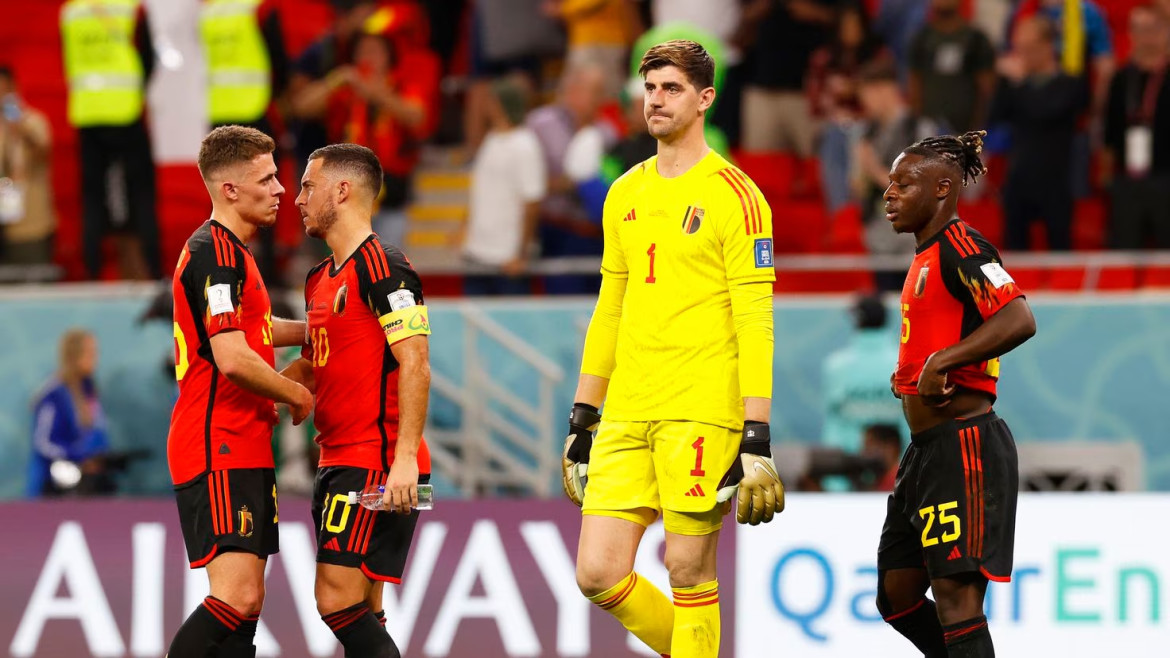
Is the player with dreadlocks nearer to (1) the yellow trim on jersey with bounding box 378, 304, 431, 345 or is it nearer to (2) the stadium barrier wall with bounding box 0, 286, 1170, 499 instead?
(1) the yellow trim on jersey with bounding box 378, 304, 431, 345

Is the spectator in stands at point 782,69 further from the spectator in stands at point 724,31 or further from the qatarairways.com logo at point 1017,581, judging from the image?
the qatarairways.com logo at point 1017,581

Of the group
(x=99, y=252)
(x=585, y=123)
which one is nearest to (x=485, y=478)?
(x=585, y=123)

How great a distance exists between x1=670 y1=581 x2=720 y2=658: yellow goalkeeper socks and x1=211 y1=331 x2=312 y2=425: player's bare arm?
1.56m

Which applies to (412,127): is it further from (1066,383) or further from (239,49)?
(1066,383)

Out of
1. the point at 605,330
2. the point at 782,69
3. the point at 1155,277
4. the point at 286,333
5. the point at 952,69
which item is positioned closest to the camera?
the point at 605,330

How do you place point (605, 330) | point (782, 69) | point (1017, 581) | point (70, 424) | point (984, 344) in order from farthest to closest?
point (782, 69), point (70, 424), point (1017, 581), point (605, 330), point (984, 344)

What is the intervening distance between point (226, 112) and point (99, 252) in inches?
57.8

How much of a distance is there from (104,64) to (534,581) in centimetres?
570

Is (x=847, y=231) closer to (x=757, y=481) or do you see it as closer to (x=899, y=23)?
(x=899, y=23)

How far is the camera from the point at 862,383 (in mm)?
10766

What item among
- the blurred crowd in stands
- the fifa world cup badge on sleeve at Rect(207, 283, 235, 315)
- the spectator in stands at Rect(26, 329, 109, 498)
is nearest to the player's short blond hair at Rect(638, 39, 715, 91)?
the fifa world cup badge on sleeve at Rect(207, 283, 235, 315)

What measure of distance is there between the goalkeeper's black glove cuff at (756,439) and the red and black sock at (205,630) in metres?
1.91

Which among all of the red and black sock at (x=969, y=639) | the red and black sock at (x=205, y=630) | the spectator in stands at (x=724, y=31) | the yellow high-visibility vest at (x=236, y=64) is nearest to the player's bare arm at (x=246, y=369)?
the red and black sock at (x=205, y=630)

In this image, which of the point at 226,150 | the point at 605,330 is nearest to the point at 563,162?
the point at 605,330
